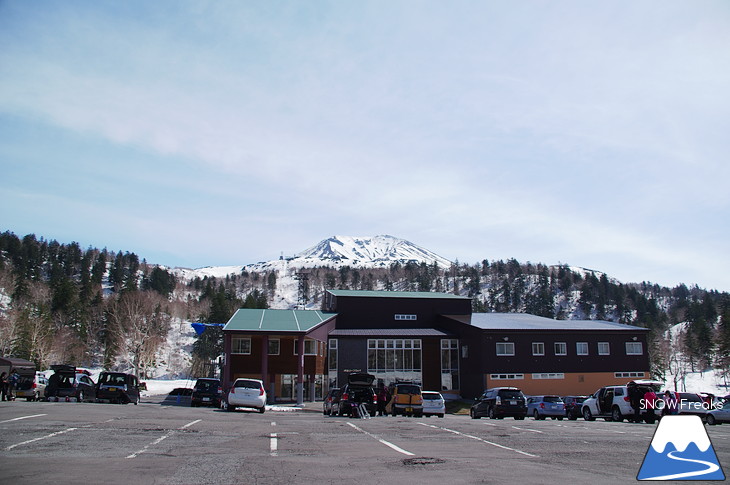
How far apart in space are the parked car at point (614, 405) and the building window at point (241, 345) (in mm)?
30638

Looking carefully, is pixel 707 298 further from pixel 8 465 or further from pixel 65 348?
pixel 8 465

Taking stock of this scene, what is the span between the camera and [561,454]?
13625 mm

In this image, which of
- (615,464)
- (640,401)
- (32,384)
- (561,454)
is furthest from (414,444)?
(32,384)

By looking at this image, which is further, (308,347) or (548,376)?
(548,376)

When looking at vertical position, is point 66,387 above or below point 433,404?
above

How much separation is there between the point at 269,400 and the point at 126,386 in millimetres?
18865

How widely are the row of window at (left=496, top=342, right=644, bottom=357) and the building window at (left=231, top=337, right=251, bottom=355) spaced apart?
23391 millimetres

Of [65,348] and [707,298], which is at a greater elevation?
[707,298]

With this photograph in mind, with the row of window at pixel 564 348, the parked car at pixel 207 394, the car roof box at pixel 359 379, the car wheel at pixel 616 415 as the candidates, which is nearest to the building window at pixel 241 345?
the parked car at pixel 207 394

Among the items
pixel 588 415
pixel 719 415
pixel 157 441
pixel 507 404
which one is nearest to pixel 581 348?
pixel 719 415

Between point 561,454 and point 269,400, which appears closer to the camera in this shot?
point 561,454

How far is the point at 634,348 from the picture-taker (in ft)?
192

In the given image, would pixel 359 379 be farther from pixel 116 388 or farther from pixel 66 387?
pixel 66 387

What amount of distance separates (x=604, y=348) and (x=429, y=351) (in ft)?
58.3
